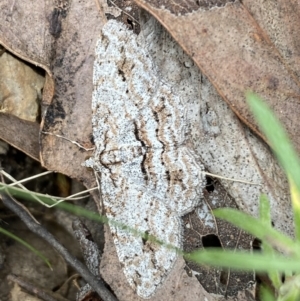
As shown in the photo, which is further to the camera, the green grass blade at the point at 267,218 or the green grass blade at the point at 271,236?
the green grass blade at the point at 267,218

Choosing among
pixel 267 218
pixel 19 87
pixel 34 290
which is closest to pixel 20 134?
pixel 19 87

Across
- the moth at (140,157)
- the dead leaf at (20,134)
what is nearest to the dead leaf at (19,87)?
the dead leaf at (20,134)

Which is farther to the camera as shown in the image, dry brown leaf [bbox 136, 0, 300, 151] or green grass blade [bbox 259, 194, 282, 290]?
dry brown leaf [bbox 136, 0, 300, 151]

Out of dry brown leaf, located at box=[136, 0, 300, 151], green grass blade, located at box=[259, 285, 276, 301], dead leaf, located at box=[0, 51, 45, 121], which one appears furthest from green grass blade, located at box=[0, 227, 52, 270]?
dry brown leaf, located at box=[136, 0, 300, 151]

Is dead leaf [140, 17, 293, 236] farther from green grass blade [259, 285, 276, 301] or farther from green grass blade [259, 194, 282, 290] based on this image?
green grass blade [259, 194, 282, 290]

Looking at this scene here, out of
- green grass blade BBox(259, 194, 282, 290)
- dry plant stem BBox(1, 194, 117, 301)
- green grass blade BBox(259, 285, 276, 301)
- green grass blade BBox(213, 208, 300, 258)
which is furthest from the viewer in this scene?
dry plant stem BBox(1, 194, 117, 301)

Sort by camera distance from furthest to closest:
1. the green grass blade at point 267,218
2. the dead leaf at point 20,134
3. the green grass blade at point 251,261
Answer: the dead leaf at point 20,134
the green grass blade at point 267,218
the green grass blade at point 251,261

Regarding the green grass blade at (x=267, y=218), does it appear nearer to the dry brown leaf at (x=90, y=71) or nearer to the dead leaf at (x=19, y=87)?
the dry brown leaf at (x=90, y=71)

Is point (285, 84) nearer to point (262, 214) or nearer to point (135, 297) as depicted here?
point (262, 214)
